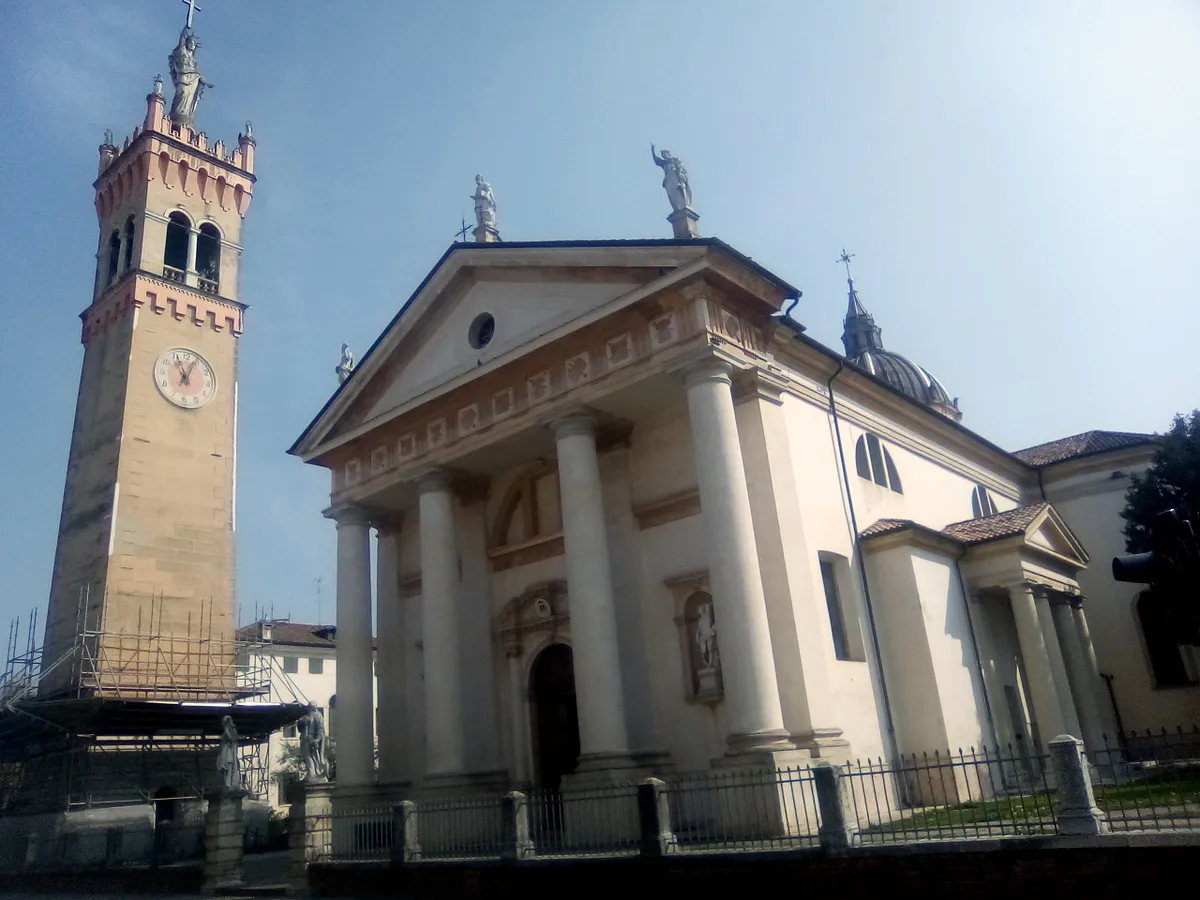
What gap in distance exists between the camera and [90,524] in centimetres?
2728

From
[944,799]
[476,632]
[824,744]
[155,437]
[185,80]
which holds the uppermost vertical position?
[185,80]

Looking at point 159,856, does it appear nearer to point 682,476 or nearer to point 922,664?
point 682,476

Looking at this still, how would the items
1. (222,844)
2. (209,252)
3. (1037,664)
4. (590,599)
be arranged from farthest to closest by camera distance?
(209,252) < (1037,664) < (222,844) < (590,599)

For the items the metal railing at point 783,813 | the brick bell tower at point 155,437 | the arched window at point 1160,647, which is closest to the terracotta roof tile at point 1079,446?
the arched window at point 1160,647

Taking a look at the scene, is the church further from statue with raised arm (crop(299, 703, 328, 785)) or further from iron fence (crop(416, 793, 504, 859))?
statue with raised arm (crop(299, 703, 328, 785))

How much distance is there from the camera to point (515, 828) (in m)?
11.7

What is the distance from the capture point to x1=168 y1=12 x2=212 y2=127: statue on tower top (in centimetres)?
3466

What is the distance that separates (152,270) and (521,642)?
2033 centimetres

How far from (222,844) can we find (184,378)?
17.9m

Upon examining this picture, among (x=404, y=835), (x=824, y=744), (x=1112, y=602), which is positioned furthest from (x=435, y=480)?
(x=1112, y=602)

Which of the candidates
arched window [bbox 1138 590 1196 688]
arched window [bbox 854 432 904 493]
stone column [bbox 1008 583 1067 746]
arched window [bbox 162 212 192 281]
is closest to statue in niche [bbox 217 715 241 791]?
arched window [bbox 854 432 904 493]

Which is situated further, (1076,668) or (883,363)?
(883,363)

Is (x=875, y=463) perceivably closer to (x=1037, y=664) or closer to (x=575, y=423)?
(x=1037, y=664)

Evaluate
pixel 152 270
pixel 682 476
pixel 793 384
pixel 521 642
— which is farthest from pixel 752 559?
pixel 152 270
